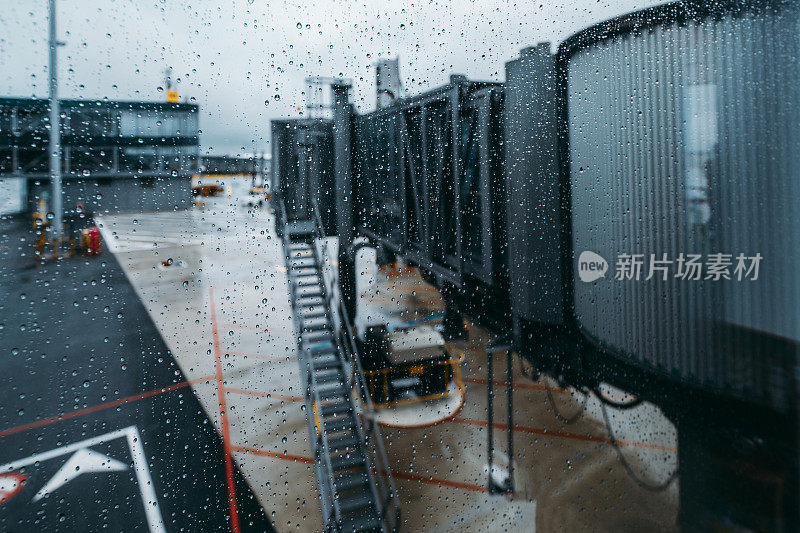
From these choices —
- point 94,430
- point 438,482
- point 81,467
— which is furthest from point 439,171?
point 94,430

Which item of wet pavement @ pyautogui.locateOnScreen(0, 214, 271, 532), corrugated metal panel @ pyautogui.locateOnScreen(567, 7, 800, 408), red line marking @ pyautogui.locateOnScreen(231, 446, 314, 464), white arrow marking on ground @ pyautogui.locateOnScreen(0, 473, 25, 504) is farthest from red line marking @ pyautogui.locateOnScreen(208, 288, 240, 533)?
corrugated metal panel @ pyautogui.locateOnScreen(567, 7, 800, 408)

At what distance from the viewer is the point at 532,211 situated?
2689 millimetres

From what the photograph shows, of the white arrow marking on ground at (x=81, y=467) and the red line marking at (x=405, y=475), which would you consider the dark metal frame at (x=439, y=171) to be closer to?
the red line marking at (x=405, y=475)

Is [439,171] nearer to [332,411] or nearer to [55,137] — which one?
[55,137]

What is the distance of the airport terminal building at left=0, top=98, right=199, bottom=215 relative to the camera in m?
1.92

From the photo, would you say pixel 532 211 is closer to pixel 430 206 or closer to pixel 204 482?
pixel 430 206

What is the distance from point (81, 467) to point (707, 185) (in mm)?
5972

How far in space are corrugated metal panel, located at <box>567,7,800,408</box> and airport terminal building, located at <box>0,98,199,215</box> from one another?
100 inches

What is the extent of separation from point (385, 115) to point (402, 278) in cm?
1215

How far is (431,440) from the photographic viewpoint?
5.07m

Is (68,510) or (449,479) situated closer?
(68,510)

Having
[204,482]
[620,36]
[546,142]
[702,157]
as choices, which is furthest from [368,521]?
[620,36]

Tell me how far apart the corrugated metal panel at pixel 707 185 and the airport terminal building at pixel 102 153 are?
2.54 meters

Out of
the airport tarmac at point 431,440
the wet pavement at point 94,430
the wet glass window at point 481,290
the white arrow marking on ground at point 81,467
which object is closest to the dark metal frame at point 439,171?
the wet glass window at point 481,290
